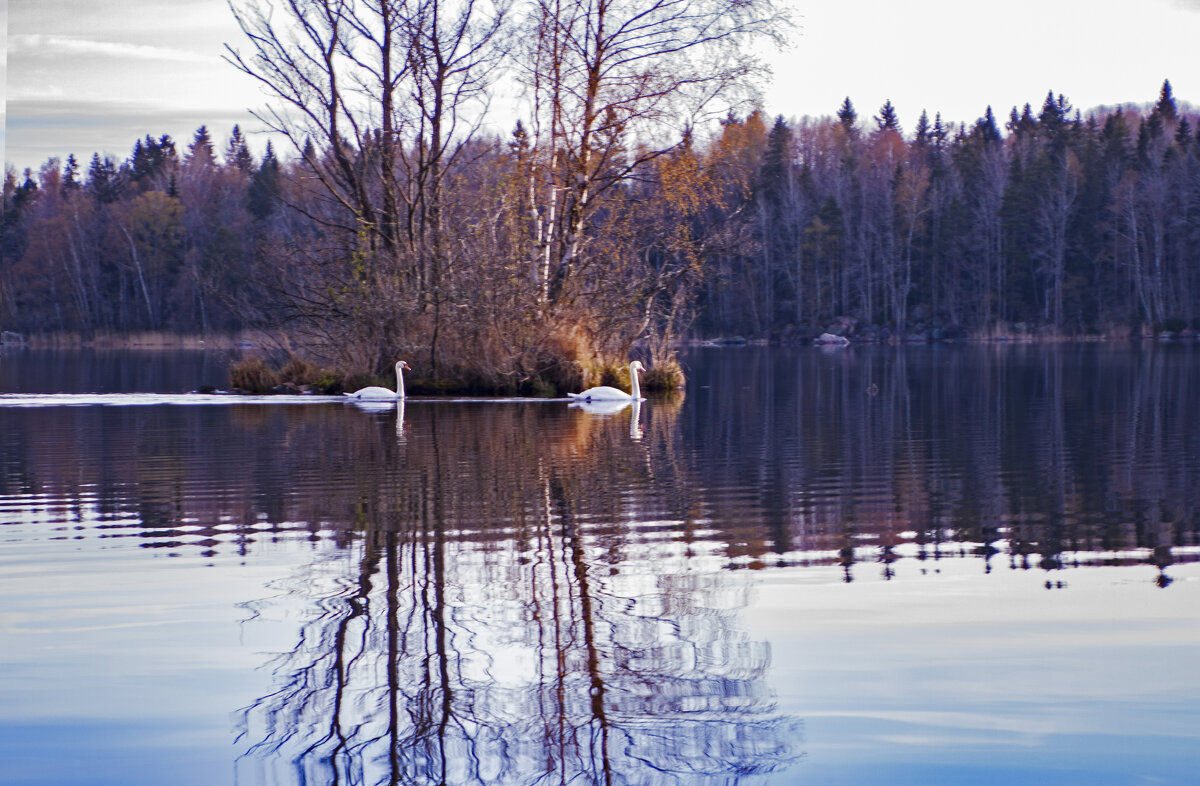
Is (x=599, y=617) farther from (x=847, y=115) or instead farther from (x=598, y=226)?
(x=847, y=115)

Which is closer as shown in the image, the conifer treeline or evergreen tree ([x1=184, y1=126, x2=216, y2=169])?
the conifer treeline

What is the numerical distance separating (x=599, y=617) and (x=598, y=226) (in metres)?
21.2

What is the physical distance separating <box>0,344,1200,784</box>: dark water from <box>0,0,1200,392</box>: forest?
37.2 feet

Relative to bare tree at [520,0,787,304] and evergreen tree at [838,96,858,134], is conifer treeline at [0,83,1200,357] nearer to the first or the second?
evergreen tree at [838,96,858,134]

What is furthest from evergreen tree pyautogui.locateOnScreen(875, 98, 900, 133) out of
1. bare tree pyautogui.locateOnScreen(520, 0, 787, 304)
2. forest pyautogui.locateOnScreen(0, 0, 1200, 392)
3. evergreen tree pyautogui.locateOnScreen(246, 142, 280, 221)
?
bare tree pyautogui.locateOnScreen(520, 0, 787, 304)

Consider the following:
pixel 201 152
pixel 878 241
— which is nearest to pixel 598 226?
pixel 878 241

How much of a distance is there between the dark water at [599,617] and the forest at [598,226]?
11338 millimetres

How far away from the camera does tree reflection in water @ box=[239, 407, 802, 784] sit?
175 inches

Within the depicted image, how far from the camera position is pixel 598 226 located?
2706 centimetres

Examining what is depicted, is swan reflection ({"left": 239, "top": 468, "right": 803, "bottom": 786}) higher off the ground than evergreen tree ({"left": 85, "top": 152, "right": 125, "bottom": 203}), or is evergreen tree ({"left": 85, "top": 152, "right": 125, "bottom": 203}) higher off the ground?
evergreen tree ({"left": 85, "top": 152, "right": 125, "bottom": 203})

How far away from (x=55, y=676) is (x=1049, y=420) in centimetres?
1615

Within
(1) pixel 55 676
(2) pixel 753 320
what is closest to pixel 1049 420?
(1) pixel 55 676

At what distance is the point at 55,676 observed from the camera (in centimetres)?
539

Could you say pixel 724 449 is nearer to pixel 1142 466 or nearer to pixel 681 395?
pixel 1142 466
